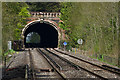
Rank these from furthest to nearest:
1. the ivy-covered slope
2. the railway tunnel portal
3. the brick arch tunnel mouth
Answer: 1. the brick arch tunnel mouth
2. the railway tunnel portal
3. the ivy-covered slope

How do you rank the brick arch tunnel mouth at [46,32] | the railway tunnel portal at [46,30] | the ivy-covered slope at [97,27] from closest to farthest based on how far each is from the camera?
the ivy-covered slope at [97,27] < the railway tunnel portal at [46,30] < the brick arch tunnel mouth at [46,32]

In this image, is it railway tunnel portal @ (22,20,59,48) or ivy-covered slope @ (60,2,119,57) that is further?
railway tunnel portal @ (22,20,59,48)

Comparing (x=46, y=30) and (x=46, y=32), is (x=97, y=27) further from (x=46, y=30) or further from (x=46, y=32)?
(x=46, y=32)

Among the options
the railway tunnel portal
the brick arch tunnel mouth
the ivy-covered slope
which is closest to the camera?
the ivy-covered slope

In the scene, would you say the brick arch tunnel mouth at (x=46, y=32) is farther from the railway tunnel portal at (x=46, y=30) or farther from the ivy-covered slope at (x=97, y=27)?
the ivy-covered slope at (x=97, y=27)

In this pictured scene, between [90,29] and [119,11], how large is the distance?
5.97 meters

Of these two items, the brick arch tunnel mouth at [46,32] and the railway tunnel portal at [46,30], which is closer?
the railway tunnel portal at [46,30]

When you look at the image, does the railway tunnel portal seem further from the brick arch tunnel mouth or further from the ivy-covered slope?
the ivy-covered slope

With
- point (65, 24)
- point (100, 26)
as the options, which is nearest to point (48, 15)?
point (65, 24)

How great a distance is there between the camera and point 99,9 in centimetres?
1928

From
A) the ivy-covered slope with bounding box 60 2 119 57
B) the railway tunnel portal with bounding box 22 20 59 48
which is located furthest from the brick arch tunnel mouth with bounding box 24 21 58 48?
the ivy-covered slope with bounding box 60 2 119 57

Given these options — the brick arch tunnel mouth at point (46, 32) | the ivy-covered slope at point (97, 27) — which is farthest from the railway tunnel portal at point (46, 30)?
the ivy-covered slope at point (97, 27)

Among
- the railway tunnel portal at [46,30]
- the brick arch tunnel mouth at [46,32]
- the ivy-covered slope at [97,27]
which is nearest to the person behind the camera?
the ivy-covered slope at [97,27]

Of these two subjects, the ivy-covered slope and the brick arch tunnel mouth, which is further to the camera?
the brick arch tunnel mouth
